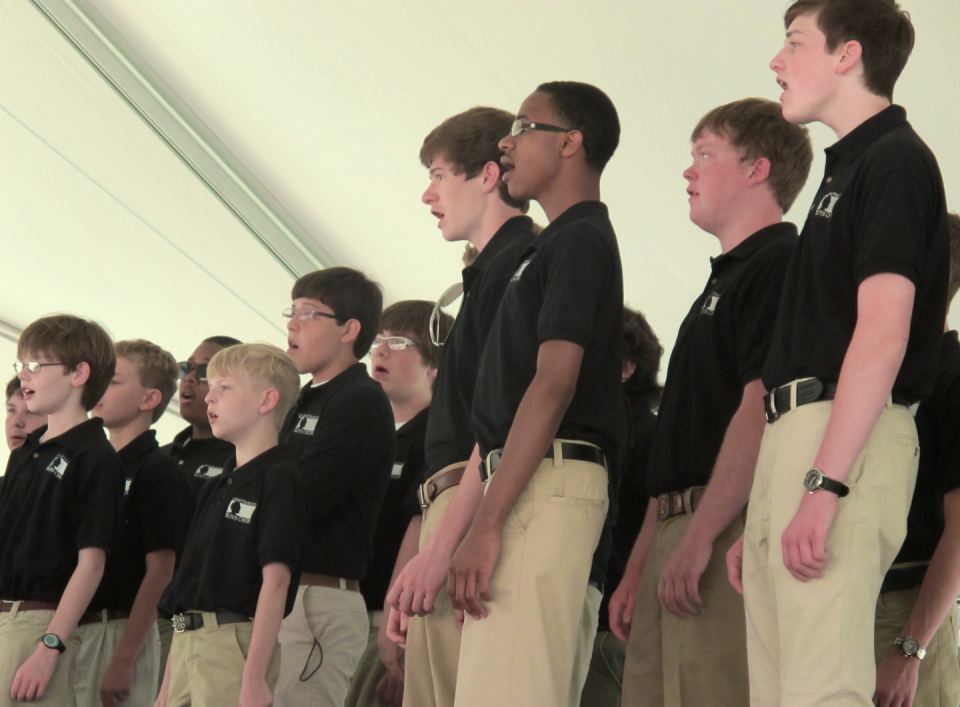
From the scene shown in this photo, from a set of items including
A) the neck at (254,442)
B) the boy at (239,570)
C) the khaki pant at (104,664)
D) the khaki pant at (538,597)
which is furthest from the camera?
the khaki pant at (104,664)

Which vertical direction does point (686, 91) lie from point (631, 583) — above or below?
above

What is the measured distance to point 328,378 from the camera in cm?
325

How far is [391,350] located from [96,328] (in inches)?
35.5

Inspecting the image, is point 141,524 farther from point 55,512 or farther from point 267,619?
point 267,619

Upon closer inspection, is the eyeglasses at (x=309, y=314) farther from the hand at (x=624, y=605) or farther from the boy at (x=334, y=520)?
the hand at (x=624, y=605)

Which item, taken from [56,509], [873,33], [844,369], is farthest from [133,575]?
[873,33]

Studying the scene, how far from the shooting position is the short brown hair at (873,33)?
1774 millimetres

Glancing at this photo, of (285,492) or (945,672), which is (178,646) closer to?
(285,492)

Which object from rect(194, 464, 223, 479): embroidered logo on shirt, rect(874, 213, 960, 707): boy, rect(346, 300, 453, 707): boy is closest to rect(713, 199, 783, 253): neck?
rect(874, 213, 960, 707): boy

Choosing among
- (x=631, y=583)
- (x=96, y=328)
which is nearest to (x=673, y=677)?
(x=631, y=583)

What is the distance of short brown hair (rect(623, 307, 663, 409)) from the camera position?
3.20 m

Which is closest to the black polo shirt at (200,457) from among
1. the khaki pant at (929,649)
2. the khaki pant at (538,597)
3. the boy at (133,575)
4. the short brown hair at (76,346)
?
the boy at (133,575)

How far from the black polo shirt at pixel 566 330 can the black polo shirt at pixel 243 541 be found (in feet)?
2.90

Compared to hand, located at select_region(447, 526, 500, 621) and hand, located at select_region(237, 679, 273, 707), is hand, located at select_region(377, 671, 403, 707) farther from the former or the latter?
hand, located at select_region(447, 526, 500, 621)
